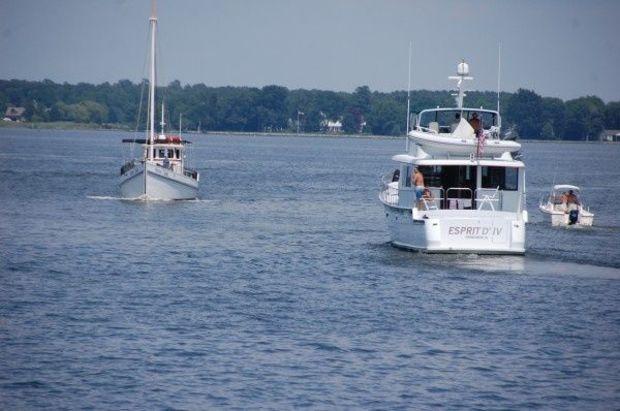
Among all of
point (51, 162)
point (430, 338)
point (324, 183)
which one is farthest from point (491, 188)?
point (51, 162)

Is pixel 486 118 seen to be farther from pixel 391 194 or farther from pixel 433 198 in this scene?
pixel 433 198

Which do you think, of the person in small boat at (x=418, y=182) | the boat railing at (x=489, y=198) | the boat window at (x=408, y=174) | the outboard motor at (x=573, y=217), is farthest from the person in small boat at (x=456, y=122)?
the outboard motor at (x=573, y=217)

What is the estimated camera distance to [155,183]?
6975 centimetres

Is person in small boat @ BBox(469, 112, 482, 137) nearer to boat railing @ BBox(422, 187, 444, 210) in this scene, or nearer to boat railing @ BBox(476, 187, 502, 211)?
boat railing @ BBox(476, 187, 502, 211)

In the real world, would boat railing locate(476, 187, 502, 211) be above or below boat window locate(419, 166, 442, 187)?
below

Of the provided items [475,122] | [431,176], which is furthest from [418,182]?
[475,122]

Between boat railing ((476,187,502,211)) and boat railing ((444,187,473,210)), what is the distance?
0.36 metres

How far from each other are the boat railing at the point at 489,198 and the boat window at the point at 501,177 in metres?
0.29

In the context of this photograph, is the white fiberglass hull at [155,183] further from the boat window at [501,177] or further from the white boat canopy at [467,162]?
the boat window at [501,177]

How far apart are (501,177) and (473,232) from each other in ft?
12.1

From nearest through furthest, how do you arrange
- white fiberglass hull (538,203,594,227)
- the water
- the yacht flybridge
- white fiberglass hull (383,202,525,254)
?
1. the water
2. white fiberglass hull (383,202,525,254)
3. the yacht flybridge
4. white fiberglass hull (538,203,594,227)

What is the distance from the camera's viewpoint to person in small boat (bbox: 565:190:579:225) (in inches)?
2307

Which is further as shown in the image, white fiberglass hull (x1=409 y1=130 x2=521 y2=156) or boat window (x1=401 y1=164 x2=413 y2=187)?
boat window (x1=401 y1=164 x2=413 y2=187)

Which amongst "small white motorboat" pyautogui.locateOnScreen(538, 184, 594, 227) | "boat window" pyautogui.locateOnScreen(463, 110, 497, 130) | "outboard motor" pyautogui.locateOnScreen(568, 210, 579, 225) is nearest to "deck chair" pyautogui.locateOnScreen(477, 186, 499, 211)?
"boat window" pyautogui.locateOnScreen(463, 110, 497, 130)
